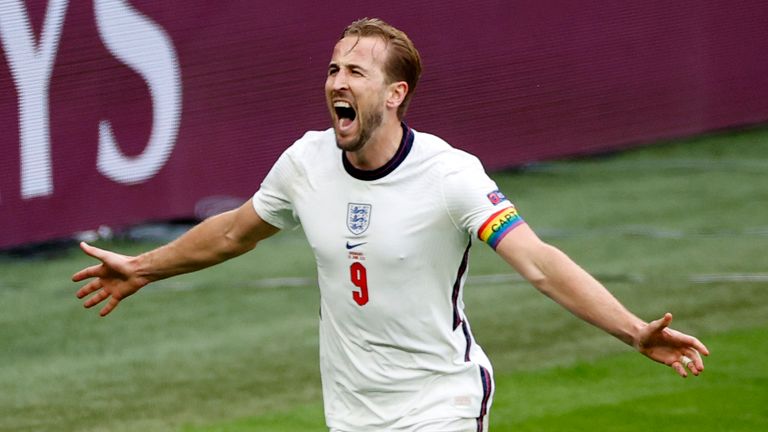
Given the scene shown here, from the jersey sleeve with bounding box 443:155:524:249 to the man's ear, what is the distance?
1.03 ft

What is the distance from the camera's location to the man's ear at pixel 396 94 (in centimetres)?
533

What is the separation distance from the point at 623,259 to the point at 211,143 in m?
3.35

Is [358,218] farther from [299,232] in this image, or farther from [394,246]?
[299,232]

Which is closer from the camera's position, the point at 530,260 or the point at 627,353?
the point at 530,260

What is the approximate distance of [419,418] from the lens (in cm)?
528

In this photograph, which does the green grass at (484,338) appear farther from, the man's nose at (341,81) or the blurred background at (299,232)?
the man's nose at (341,81)

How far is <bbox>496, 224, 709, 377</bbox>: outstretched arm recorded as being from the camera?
4918 millimetres

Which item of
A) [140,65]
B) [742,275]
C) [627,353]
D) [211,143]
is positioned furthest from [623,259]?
[140,65]

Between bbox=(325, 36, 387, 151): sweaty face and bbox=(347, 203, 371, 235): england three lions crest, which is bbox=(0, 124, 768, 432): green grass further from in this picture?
bbox=(325, 36, 387, 151): sweaty face

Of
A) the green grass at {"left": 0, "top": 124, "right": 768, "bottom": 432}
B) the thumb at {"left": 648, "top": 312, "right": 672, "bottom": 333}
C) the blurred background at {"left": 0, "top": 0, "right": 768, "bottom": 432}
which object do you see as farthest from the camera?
the blurred background at {"left": 0, "top": 0, "right": 768, "bottom": 432}

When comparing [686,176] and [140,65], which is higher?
[140,65]

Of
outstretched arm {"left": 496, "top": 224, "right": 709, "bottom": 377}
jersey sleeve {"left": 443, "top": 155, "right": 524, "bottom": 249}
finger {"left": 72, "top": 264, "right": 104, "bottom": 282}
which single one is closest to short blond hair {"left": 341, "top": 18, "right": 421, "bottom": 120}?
jersey sleeve {"left": 443, "top": 155, "right": 524, "bottom": 249}

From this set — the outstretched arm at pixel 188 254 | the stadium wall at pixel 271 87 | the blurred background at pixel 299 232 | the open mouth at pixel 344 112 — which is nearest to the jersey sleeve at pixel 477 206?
the open mouth at pixel 344 112

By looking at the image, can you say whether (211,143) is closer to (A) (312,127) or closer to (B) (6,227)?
(A) (312,127)
